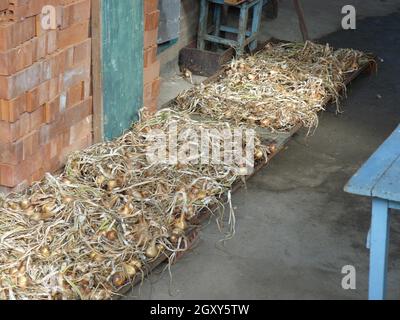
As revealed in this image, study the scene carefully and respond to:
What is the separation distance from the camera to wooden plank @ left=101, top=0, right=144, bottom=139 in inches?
234

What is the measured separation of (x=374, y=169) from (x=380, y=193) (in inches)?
8.2

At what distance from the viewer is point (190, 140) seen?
6285mm

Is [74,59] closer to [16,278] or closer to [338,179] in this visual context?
[16,278]

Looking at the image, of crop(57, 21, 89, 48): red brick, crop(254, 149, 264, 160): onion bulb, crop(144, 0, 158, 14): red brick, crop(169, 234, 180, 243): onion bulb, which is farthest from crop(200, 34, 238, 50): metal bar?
crop(169, 234, 180, 243): onion bulb

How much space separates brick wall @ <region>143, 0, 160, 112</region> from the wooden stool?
1700mm

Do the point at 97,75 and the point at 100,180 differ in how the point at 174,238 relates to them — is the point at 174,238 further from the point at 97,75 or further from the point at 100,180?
the point at 97,75

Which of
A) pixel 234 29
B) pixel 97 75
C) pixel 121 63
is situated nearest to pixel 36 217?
pixel 97 75

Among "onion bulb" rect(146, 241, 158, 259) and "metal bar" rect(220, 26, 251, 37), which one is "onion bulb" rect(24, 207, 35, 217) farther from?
"metal bar" rect(220, 26, 251, 37)

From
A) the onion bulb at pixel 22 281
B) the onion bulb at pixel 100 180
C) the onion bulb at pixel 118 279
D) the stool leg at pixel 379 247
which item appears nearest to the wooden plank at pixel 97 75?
the onion bulb at pixel 100 180

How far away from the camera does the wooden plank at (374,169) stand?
3.89 metres

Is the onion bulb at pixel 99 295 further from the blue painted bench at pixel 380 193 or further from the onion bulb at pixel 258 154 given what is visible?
the onion bulb at pixel 258 154

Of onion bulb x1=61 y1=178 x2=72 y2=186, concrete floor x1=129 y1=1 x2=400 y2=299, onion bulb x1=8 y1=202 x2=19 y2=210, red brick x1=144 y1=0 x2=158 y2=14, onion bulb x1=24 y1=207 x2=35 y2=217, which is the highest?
red brick x1=144 y1=0 x2=158 y2=14

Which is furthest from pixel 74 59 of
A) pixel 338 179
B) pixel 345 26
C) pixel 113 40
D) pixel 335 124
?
pixel 345 26
